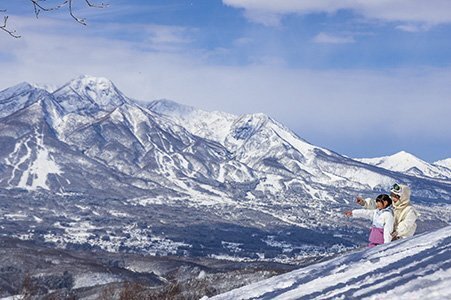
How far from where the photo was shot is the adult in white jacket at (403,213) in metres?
19.9

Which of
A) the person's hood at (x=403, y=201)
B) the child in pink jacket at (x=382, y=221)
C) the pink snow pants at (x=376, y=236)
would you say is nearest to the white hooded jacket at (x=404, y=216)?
the person's hood at (x=403, y=201)

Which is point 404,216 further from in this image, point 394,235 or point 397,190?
point 397,190

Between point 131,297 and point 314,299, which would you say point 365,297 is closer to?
point 314,299

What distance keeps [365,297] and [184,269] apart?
174 metres

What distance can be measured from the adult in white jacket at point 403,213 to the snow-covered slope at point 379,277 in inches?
138

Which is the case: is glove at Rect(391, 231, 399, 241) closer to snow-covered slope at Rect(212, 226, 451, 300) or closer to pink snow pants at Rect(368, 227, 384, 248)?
pink snow pants at Rect(368, 227, 384, 248)

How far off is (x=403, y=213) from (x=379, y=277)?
7.94 m

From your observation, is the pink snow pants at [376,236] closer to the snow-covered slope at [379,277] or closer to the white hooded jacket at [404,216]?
the white hooded jacket at [404,216]

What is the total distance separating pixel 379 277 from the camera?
41.4ft

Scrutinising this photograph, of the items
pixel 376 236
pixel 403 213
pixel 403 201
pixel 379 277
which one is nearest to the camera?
pixel 379 277

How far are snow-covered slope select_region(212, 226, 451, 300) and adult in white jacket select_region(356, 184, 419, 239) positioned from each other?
11.5 ft

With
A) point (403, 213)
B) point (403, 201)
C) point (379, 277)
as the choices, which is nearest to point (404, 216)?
point (403, 213)

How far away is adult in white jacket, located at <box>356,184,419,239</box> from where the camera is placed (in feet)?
65.4

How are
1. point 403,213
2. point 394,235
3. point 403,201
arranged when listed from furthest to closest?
point 403,201, point 403,213, point 394,235
